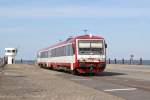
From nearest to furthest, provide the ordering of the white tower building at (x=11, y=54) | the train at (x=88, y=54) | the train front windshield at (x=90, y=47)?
the train at (x=88, y=54) < the train front windshield at (x=90, y=47) < the white tower building at (x=11, y=54)

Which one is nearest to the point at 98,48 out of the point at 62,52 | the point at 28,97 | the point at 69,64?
the point at 69,64

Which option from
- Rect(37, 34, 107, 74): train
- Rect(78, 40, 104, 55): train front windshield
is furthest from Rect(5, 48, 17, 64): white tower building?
Rect(78, 40, 104, 55): train front windshield

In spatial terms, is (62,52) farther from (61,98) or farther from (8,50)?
(8,50)

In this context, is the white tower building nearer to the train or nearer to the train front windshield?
the train

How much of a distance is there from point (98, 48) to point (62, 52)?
8187 mm

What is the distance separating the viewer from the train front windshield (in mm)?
39875

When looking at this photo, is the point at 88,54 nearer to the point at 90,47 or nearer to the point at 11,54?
the point at 90,47

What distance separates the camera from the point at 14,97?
1892 centimetres

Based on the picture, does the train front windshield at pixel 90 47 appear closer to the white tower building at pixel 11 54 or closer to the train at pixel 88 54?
the train at pixel 88 54

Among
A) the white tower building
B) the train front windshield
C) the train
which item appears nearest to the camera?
the train

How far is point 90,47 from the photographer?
40.1 metres

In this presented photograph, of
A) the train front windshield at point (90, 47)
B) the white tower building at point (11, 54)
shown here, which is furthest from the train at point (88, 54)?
the white tower building at point (11, 54)

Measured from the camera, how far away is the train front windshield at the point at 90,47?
39875mm

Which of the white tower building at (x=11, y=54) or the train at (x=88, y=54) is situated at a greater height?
the white tower building at (x=11, y=54)
